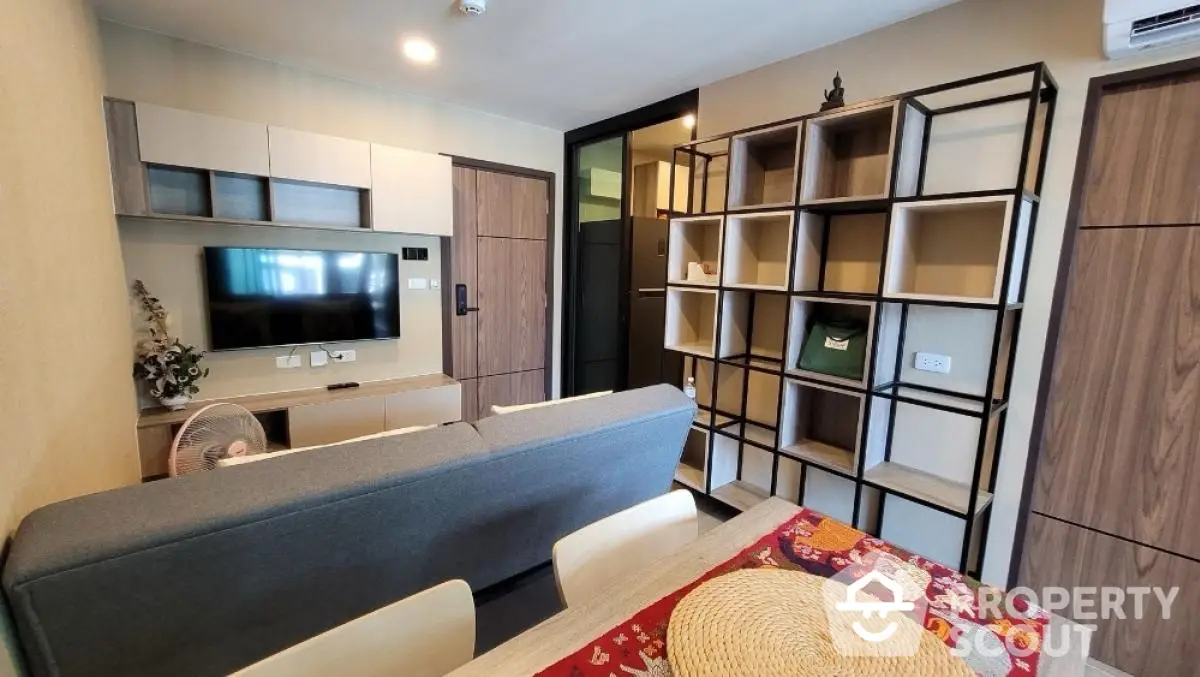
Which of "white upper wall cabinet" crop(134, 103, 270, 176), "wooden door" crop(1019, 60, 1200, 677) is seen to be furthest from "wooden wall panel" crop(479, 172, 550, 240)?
"wooden door" crop(1019, 60, 1200, 677)

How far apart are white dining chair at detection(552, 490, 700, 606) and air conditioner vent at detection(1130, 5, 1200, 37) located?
2.11 metres

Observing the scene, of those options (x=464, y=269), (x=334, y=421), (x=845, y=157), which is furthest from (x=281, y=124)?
(x=845, y=157)

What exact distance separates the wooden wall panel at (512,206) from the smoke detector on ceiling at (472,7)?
5.45 feet

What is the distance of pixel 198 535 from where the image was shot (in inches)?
42.3

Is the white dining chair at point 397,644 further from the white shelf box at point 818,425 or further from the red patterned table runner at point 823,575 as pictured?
the white shelf box at point 818,425

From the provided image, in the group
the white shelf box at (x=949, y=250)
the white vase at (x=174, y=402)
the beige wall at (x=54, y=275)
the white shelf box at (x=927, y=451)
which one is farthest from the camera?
the white vase at (x=174, y=402)

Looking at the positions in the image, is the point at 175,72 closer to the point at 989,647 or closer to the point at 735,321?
the point at 735,321

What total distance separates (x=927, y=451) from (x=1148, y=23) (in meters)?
1.70

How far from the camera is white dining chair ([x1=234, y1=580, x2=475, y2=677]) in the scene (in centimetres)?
79

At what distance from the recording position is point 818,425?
8.36 feet

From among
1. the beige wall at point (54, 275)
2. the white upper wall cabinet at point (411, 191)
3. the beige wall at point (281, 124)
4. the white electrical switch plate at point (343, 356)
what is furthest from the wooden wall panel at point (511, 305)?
the beige wall at point (54, 275)

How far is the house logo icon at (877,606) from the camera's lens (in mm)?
879

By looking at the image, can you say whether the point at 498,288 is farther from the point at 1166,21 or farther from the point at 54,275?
the point at 1166,21

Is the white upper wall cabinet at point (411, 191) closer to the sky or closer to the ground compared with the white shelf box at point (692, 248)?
closer to the sky
